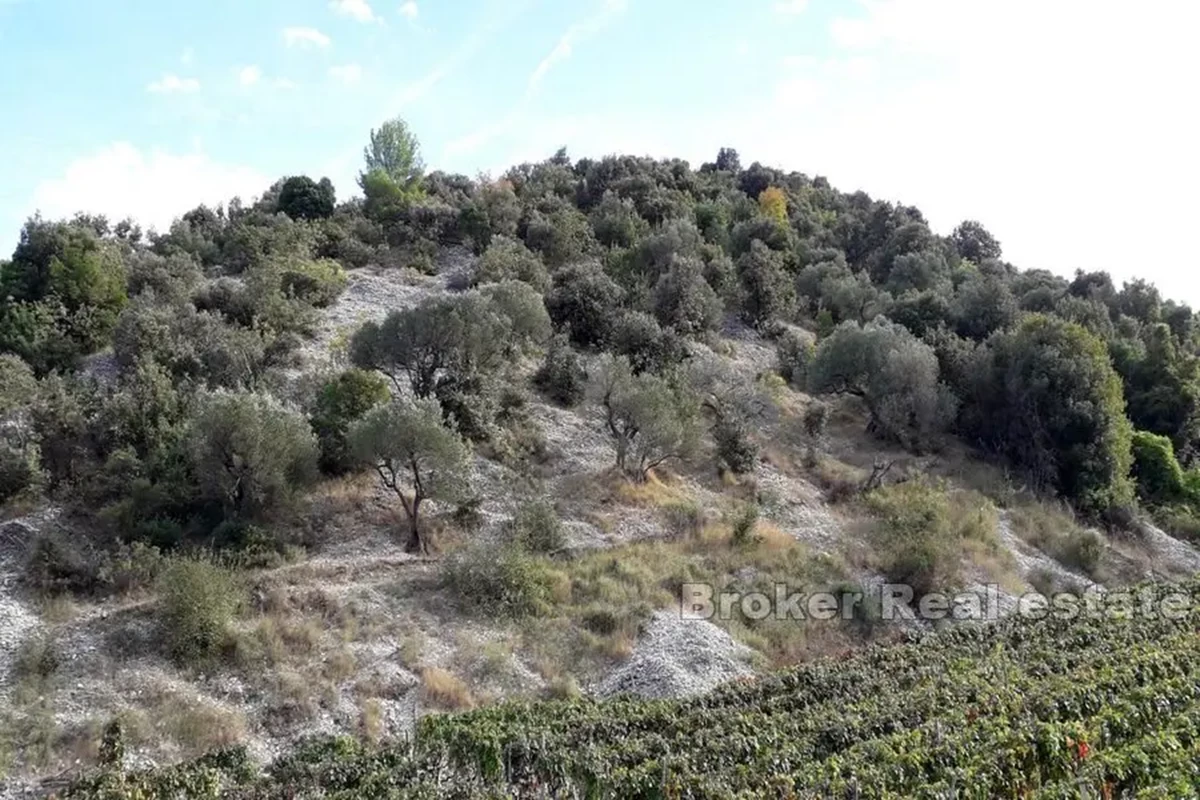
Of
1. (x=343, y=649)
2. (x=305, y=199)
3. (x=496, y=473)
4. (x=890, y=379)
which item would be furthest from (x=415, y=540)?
(x=305, y=199)

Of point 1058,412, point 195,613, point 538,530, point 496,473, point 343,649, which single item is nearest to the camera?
point 195,613

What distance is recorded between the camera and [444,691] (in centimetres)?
1527

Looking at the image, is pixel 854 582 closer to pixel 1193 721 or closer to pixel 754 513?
pixel 754 513

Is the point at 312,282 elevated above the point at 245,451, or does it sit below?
above

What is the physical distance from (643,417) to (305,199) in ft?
87.9

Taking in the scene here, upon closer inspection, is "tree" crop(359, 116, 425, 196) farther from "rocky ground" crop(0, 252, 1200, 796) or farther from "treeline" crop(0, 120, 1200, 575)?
"rocky ground" crop(0, 252, 1200, 796)

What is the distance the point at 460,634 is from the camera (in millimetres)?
16906

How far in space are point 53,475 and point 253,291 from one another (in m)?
10.8

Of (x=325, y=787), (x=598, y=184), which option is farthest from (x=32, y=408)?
(x=598, y=184)

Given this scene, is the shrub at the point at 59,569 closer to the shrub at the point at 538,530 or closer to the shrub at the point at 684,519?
the shrub at the point at 538,530

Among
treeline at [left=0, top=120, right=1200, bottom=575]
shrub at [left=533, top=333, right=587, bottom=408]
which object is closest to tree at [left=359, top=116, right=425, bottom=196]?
treeline at [left=0, top=120, right=1200, bottom=575]

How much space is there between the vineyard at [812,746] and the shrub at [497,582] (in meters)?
3.42

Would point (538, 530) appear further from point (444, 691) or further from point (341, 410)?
point (341, 410)

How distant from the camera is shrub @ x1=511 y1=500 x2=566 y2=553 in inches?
790
